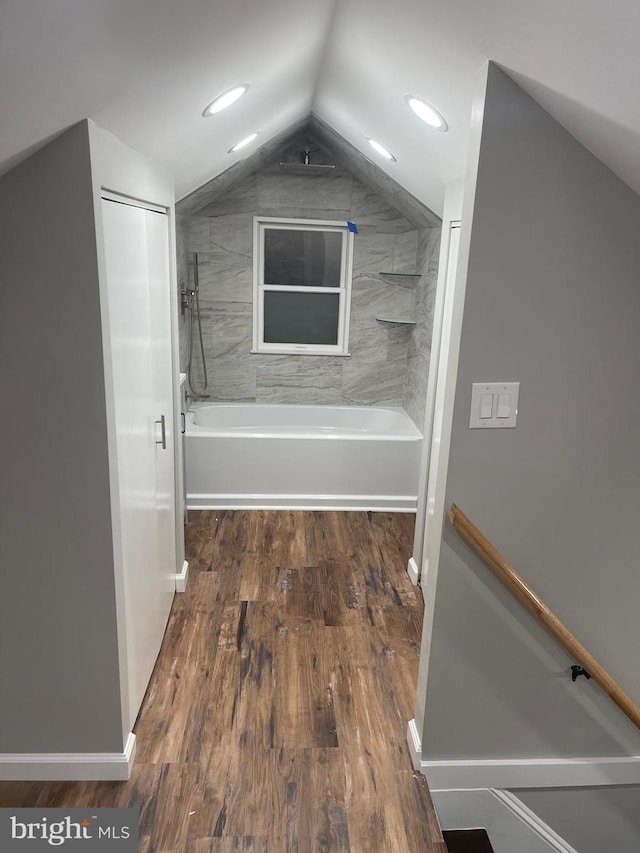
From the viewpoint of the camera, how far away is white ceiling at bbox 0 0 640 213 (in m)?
1.07

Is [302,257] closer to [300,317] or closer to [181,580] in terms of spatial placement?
[300,317]

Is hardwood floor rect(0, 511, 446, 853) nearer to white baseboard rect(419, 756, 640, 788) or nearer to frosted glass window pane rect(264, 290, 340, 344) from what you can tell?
white baseboard rect(419, 756, 640, 788)

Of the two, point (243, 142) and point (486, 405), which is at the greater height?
point (243, 142)

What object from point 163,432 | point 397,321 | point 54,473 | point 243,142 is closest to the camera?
point 54,473

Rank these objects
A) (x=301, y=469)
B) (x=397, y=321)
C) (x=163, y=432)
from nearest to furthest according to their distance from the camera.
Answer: (x=163, y=432) < (x=301, y=469) < (x=397, y=321)

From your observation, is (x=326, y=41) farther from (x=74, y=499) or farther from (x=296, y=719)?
(x=296, y=719)

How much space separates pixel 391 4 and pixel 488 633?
1833 mm

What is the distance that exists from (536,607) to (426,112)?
5.80 ft

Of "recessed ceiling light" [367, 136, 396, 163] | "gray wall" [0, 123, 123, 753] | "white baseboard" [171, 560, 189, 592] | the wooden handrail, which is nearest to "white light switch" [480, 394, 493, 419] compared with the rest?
the wooden handrail

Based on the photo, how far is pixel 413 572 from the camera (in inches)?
130

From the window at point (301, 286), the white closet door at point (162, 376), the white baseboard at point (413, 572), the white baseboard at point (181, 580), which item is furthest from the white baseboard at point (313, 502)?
the window at point (301, 286)

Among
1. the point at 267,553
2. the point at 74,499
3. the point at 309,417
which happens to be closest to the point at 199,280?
the point at 309,417

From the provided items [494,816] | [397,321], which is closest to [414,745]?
[494,816]

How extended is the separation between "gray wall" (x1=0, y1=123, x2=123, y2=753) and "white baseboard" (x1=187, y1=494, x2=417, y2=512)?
2141mm
